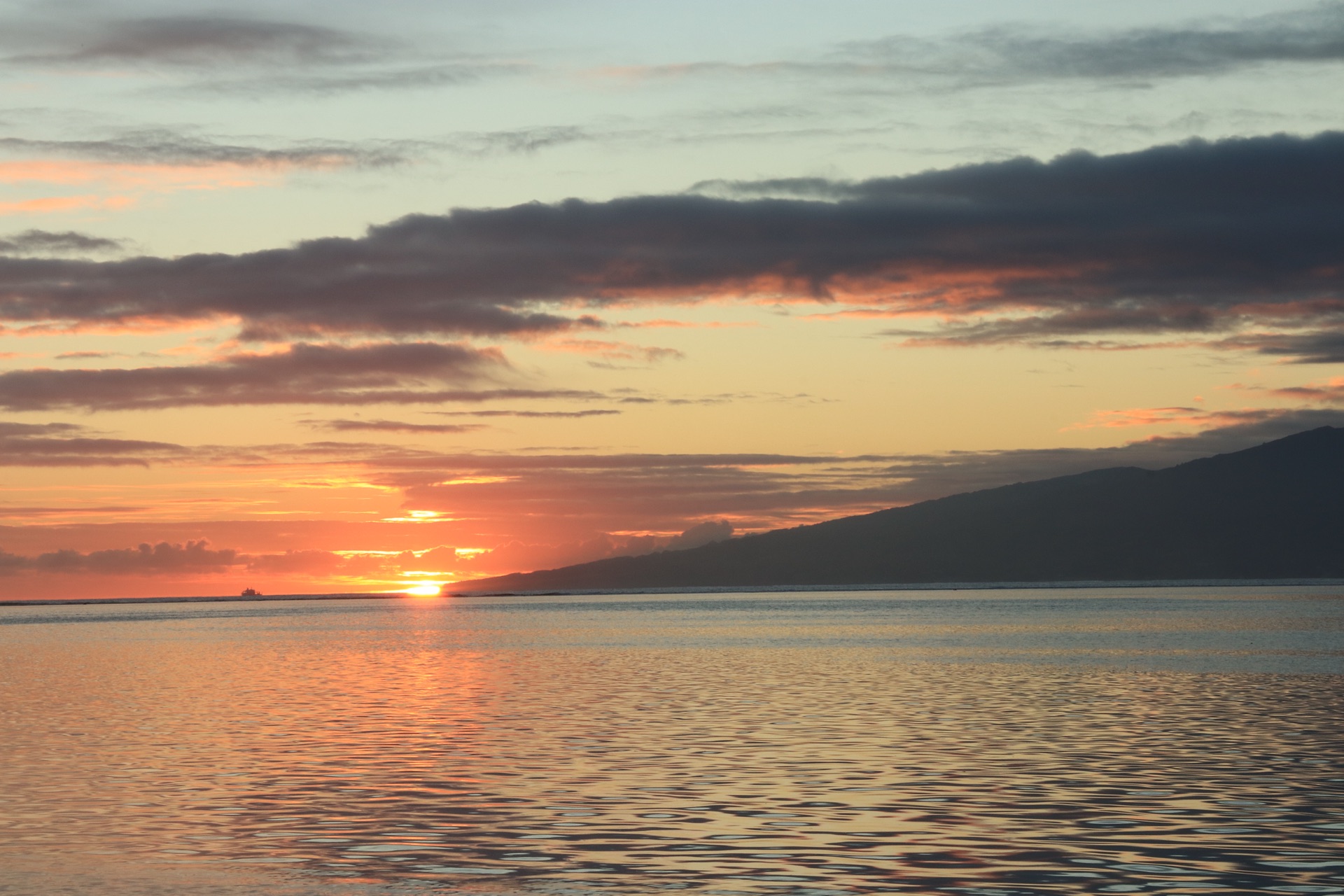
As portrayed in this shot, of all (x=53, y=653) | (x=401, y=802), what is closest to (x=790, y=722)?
(x=401, y=802)

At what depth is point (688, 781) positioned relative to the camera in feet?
123

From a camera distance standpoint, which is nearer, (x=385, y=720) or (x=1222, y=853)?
(x=1222, y=853)

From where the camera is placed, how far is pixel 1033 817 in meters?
31.5

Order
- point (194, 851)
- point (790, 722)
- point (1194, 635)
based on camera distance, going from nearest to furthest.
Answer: point (194, 851)
point (790, 722)
point (1194, 635)

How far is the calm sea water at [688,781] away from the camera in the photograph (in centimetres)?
2655

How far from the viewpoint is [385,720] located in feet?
184

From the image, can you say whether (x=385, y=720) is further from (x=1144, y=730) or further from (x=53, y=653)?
(x=53, y=653)

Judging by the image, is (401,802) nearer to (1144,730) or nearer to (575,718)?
(575,718)

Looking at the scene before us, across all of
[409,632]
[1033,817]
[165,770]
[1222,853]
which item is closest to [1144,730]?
[1033,817]

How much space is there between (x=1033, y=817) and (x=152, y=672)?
69.9 metres

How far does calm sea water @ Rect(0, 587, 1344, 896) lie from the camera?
1045 inches

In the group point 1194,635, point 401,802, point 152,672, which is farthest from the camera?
point 1194,635

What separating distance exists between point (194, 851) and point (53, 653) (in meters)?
101

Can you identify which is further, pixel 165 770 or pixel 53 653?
pixel 53 653
